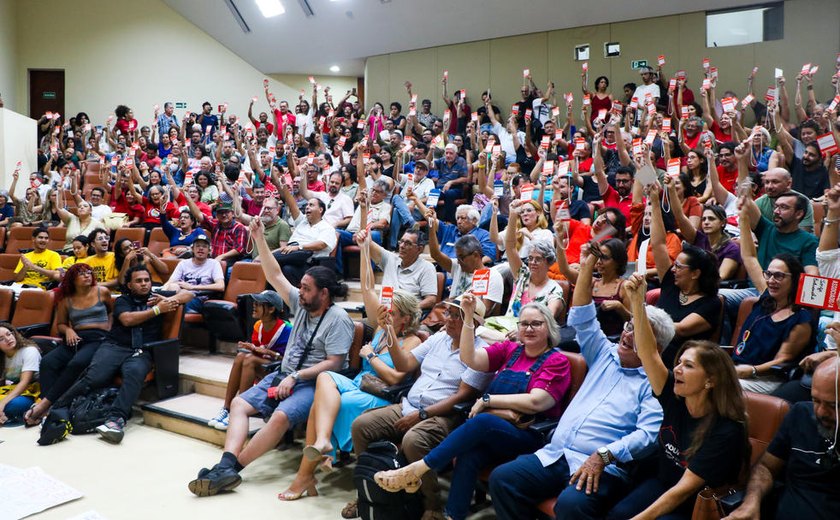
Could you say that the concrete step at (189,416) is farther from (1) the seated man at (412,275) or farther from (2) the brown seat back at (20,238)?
(2) the brown seat back at (20,238)

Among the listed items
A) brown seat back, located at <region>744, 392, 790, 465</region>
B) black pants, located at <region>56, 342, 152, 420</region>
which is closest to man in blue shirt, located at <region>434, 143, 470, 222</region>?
black pants, located at <region>56, 342, 152, 420</region>

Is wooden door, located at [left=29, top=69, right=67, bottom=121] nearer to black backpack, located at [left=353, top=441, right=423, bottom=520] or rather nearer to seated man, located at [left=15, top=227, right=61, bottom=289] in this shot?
seated man, located at [left=15, top=227, right=61, bottom=289]

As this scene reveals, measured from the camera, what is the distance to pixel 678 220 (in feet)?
12.7

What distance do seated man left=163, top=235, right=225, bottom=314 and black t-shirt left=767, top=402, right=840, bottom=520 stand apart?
4257mm

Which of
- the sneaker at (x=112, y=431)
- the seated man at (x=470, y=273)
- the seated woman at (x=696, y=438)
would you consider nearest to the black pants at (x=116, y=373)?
the sneaker at (x=112, y=431)

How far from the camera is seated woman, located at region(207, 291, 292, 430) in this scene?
13.4ft

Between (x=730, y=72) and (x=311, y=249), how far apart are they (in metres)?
6.85

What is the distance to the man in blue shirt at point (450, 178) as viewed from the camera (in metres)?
6.94

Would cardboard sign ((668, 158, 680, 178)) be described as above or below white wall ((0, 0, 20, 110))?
below

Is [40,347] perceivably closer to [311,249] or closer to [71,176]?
[311,249]

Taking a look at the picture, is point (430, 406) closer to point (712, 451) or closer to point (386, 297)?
point (386, 297)

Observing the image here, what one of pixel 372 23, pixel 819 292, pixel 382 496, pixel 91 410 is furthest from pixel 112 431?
pixel 372 23

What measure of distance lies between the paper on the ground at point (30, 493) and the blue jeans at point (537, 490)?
2176 millimetres

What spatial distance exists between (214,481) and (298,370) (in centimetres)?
73
